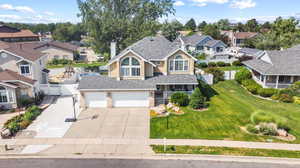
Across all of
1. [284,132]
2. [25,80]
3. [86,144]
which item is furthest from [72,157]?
[284,132]

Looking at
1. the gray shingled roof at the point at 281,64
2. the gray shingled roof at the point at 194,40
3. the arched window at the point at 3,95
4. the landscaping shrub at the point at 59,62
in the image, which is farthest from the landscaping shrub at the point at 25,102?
the gray shingled roof at the point at 194,40

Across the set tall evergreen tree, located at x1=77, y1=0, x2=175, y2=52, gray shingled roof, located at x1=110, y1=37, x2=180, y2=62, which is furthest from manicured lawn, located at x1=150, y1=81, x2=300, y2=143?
tall evergreen tree, located at x1=77, y1=0, x2=175, y2=52

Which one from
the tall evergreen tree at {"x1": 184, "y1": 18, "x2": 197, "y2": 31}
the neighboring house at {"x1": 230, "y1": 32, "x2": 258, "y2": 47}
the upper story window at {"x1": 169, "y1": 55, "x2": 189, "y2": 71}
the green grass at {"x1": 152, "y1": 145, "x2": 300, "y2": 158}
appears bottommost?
the green grass at {"x1": 152, "y1": 145, "x2": 300, "y2": 158}

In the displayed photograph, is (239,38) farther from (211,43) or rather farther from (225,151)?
(225,151)

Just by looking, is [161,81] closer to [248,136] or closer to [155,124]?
[155,124]

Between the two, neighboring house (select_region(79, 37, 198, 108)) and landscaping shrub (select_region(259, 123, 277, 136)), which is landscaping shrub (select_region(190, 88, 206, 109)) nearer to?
neighboring house (select_region(79, 37, 198, 108))

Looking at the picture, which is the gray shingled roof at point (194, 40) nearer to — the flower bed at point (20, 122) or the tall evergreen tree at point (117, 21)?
the tall evergreen tree at point (117, 21)
